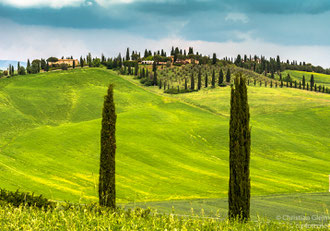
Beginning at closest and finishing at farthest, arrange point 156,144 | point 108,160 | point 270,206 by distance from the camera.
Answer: point 108,160 → point 270,206 → point 156,144

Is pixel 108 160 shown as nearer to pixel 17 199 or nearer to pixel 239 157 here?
pixel 17 199

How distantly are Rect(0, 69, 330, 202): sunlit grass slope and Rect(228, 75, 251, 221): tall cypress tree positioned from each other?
28.7 ft

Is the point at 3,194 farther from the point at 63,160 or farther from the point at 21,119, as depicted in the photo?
the point at 21,119

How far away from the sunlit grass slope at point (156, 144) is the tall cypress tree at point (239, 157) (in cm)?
873

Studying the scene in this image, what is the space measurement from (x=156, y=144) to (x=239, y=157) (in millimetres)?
66435

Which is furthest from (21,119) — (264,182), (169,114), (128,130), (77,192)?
(264,182)

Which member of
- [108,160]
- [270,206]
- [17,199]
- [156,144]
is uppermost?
[108,160]

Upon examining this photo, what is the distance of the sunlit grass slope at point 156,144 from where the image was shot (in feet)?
208

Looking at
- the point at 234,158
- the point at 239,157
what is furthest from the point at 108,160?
the point at 239,157

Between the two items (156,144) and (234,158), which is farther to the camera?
(156,144)

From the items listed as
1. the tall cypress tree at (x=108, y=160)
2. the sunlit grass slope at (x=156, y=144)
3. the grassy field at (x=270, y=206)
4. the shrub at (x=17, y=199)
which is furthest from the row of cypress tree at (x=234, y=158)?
the grassy field at (x=270, y=206)

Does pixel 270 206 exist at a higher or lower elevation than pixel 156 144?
higher

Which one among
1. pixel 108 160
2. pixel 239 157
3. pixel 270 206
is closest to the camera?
pixel 239 157

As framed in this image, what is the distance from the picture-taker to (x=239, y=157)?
28.8 meters
